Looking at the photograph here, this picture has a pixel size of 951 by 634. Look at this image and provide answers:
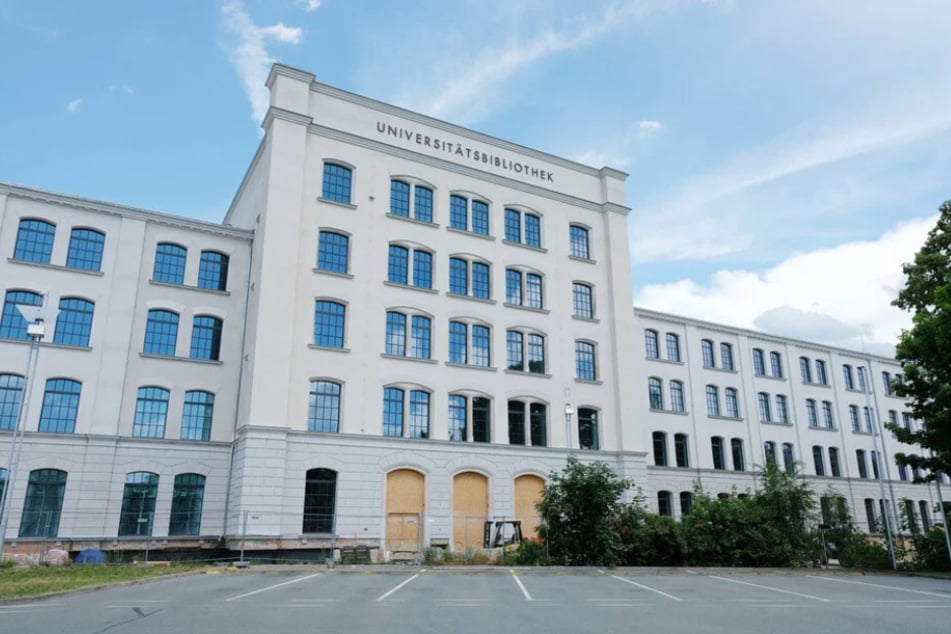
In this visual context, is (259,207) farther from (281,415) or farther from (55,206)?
(281,415)

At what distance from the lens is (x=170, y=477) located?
2739 centimetres

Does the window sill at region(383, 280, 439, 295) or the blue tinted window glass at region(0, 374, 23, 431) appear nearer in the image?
the blue tinted window glass at region(0, 374, 23, 431)

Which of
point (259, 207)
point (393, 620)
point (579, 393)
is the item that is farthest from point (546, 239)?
point (393, 620)

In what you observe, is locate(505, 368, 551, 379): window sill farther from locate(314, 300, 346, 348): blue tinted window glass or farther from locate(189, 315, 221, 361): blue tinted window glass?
locate(189, 315, 221, 361): blue tinted window glass

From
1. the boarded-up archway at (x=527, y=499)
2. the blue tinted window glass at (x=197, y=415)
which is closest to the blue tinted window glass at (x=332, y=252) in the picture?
the blue tinted window glass at (x=197, y=415)

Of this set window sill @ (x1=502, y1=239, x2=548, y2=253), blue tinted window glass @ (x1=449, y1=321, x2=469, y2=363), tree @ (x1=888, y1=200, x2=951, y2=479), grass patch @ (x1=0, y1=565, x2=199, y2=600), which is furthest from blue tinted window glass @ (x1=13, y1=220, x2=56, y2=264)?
tree @ (x1=888, y1=200, x2=951, y2=479)

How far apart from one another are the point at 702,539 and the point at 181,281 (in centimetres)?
2367

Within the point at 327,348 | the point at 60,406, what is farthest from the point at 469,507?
the point at 60,406

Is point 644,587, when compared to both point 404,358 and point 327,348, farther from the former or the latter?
point 327,348

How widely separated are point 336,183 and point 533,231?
10.9 m

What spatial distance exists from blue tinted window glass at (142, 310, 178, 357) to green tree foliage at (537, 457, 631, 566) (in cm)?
1665

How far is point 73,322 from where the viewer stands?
27516 mm

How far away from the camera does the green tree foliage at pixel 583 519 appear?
81.4 feet

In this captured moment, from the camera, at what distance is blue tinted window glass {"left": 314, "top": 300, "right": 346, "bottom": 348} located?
97.6ft
